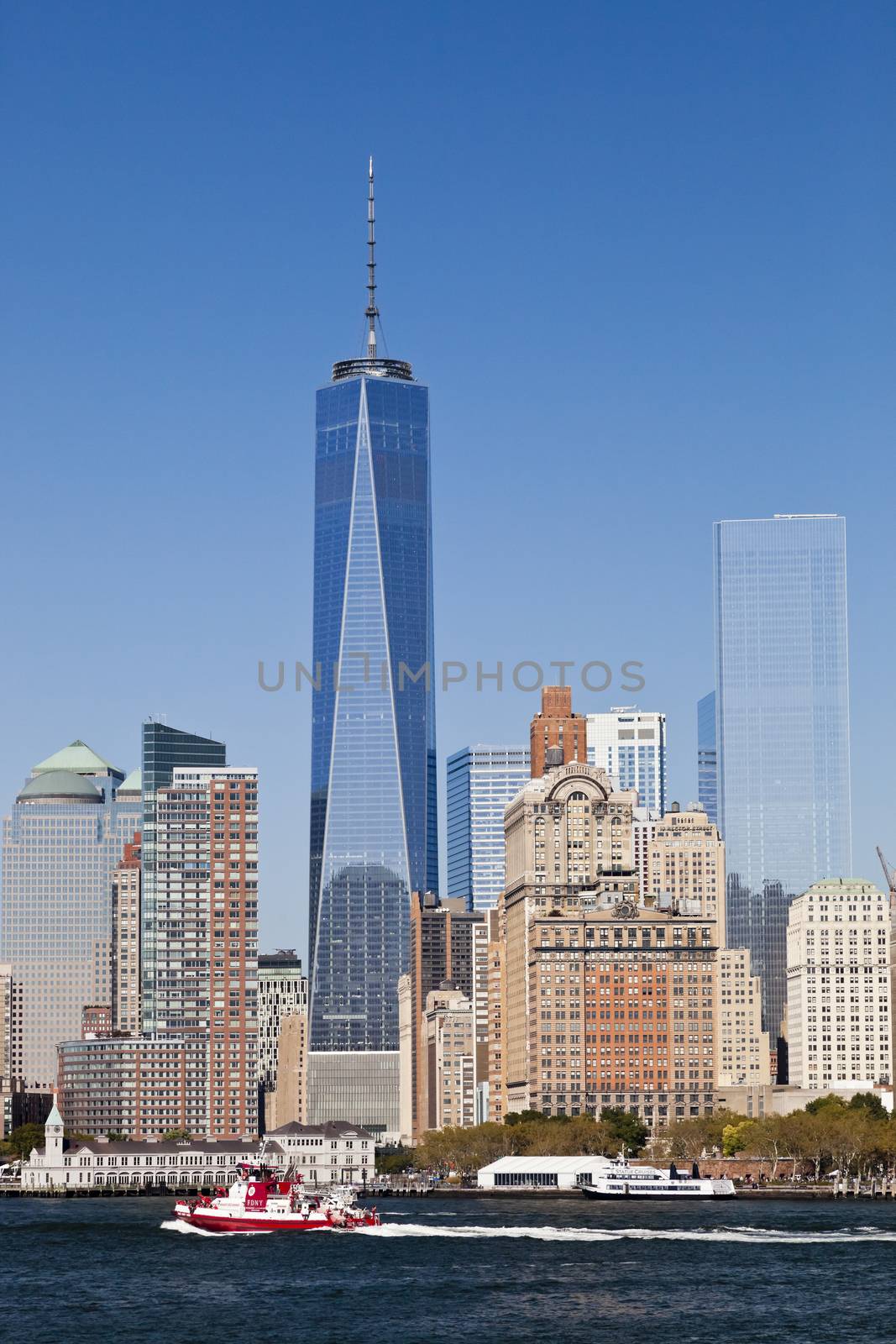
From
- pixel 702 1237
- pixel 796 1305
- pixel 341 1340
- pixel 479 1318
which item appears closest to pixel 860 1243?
pixel 702 1237

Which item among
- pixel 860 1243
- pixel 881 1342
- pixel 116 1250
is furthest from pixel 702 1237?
pixel 881 1342

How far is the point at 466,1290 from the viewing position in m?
162

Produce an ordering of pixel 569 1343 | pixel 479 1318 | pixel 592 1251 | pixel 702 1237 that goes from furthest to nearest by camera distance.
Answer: pixel 702 1237 < pixel 592 1251 < pixel 479 1318 < pixel 569 1343

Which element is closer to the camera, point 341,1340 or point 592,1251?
point 341,1340

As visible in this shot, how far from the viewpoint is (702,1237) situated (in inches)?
7849

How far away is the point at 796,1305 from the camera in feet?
500

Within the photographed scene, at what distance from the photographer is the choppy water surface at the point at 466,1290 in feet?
468

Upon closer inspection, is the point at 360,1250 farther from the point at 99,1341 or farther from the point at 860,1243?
the point at 99,1341

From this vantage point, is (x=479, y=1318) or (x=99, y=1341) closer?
(x=99, y=1341)

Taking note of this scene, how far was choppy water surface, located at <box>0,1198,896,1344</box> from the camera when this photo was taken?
142625mm

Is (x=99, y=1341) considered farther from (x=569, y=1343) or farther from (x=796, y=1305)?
(x=796, y=1305)

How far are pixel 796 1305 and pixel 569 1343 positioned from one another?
69.7 ft

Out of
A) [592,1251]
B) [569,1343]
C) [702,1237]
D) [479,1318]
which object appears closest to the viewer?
[569,1343]

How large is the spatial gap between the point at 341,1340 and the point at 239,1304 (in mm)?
18308
